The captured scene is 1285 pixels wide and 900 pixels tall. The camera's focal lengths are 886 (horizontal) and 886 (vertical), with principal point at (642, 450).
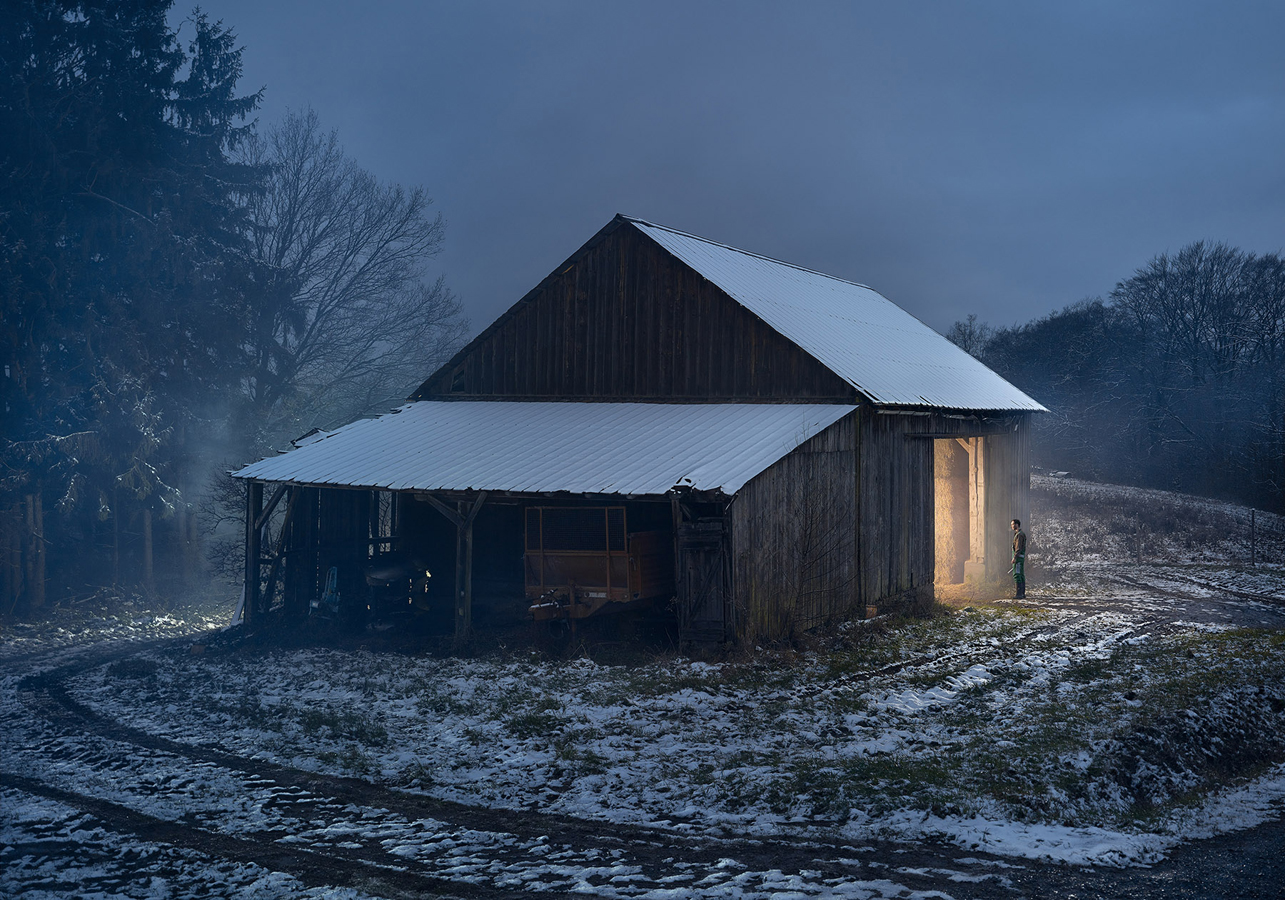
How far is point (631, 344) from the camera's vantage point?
64.2ft

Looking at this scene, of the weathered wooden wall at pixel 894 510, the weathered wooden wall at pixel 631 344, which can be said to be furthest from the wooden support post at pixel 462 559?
the weathered wooden wall at pixel 894 510

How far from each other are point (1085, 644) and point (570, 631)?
8609 mm

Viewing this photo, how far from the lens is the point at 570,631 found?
15555 mm

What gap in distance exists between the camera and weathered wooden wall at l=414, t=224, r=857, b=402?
18094mm

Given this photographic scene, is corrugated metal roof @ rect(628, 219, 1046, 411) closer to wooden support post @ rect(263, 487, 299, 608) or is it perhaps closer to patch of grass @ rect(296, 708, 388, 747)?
wooden support post @ rect(263, 487, 299, 608)

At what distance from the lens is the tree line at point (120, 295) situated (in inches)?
802

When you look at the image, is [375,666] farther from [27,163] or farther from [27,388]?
[27,163]

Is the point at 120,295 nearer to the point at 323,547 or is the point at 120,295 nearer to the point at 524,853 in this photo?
the point at 323,547

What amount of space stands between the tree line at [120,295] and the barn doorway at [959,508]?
771 inches

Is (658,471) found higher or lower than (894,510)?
higher

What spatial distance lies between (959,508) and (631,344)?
10138mm

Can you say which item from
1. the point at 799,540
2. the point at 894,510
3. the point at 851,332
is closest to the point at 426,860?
the point at 799,540

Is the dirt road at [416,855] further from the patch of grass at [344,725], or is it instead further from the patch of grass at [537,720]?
the patch of grass at [537,720]

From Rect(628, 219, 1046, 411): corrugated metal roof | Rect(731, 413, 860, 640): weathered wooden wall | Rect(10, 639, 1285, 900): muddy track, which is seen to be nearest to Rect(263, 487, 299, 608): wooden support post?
Rect(10, 639, 1285, 900): muddy track
